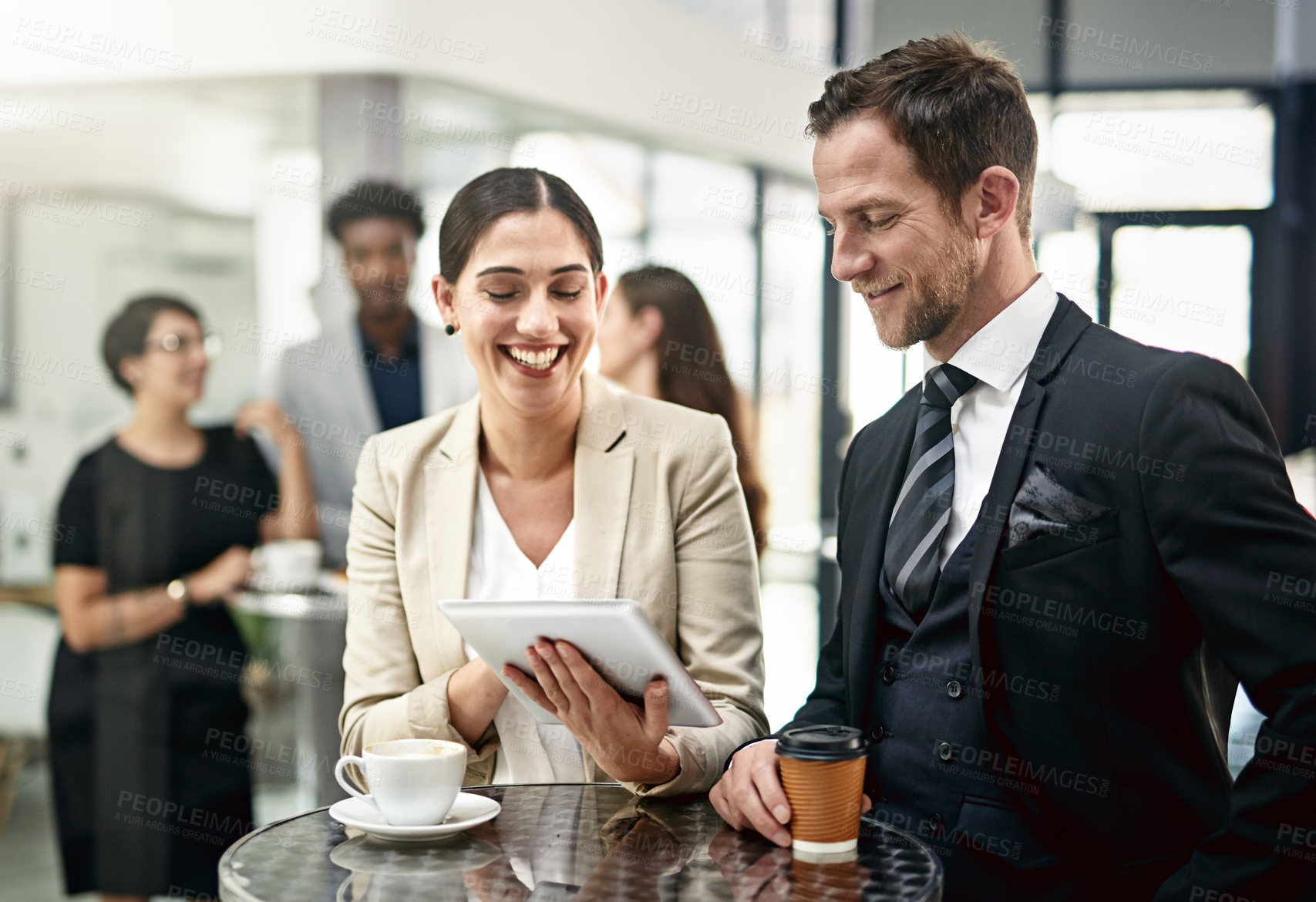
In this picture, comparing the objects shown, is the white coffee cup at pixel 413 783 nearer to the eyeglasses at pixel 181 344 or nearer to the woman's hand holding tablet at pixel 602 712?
the woman's hand holding tablet at pixel 602 712

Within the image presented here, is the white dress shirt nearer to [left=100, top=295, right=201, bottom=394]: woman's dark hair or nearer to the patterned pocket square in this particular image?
the patterned pocket square

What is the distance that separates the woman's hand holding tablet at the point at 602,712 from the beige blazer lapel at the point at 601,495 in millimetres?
324

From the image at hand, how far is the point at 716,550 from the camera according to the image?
1919 mm

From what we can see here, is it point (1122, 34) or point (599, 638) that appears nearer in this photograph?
point (599, 638)

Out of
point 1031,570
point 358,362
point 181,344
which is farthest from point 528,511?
point 181,344

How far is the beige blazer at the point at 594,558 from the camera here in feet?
6.13

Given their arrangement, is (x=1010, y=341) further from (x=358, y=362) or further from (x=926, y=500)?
(x=358, y=362)

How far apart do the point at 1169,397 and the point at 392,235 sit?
2560 mm

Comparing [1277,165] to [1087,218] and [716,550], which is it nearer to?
[1087,218]

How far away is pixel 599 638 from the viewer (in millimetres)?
1410

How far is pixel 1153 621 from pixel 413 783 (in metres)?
0.88

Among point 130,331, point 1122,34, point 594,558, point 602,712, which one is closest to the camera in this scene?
point 602,712

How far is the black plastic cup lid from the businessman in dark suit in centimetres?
8

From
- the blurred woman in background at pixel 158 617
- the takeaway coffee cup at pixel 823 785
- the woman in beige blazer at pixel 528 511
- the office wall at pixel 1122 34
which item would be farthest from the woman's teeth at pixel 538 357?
the office wall at pixel 1122 34
